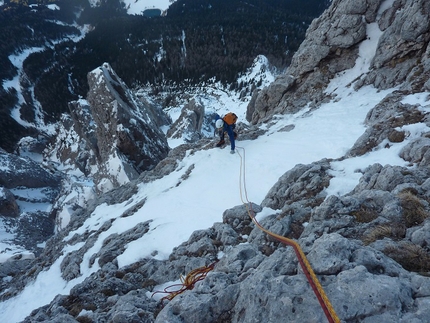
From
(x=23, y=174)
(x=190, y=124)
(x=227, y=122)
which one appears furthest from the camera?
(x=190, y=124)

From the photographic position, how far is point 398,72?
53.2 feet

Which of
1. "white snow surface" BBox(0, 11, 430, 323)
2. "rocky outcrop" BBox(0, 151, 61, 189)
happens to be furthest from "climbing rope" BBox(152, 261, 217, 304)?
"rocky outcrop" BBox(0, 151, 61, 189)

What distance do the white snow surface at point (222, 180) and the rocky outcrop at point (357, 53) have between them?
1593 millimetres

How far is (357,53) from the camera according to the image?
1928cm

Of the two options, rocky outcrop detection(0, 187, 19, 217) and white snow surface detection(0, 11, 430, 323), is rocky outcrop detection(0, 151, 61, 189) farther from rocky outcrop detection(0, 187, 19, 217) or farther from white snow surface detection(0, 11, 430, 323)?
white snow surface detection(0, 11, 430, 323)

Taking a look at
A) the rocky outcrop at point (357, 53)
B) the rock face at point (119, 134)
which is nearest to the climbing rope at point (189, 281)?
the rocky outcrop at point (357, 53)

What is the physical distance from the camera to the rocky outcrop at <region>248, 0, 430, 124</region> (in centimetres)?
1570

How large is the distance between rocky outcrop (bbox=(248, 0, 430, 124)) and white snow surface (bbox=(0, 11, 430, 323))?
1593mm

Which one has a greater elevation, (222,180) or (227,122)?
(227,122)

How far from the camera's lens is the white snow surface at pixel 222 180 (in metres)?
8.12

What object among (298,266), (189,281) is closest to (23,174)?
(189,281)

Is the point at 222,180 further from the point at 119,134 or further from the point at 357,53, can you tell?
the point at 119,134

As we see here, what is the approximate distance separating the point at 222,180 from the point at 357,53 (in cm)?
1557

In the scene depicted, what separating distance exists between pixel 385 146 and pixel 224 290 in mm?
7693
